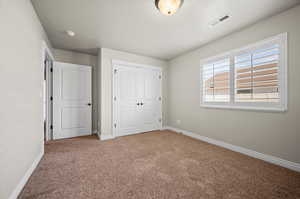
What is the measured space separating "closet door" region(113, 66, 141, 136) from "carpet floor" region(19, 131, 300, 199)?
1.02 meters

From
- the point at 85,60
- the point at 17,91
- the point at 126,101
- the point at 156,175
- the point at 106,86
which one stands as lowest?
the point at 156,175

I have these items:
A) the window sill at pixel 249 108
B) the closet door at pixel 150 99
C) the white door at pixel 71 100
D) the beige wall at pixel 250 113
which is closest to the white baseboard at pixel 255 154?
the beige wall at pixel 250 113

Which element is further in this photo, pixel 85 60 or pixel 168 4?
pixel 85 60

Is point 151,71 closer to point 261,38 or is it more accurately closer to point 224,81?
point 224,81

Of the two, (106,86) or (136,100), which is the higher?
(106,86)

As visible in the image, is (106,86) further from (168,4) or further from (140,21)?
(168,4)

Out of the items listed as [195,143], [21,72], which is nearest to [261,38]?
[195,143]

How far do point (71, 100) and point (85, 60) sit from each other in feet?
4.00

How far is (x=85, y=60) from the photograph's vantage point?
11.5ft

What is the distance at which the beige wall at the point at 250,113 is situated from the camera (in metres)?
1.74

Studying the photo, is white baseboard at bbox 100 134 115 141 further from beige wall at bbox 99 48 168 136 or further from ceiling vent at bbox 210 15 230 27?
ceiling vent at bbox 210 15 230 27

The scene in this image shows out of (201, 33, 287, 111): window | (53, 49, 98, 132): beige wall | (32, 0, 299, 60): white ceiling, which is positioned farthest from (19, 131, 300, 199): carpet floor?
(32, 0, 299, 60): white ceiling

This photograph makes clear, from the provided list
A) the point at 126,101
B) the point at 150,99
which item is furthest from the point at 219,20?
the point at 126,101

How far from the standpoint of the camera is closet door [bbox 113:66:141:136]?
3328 millimetres
